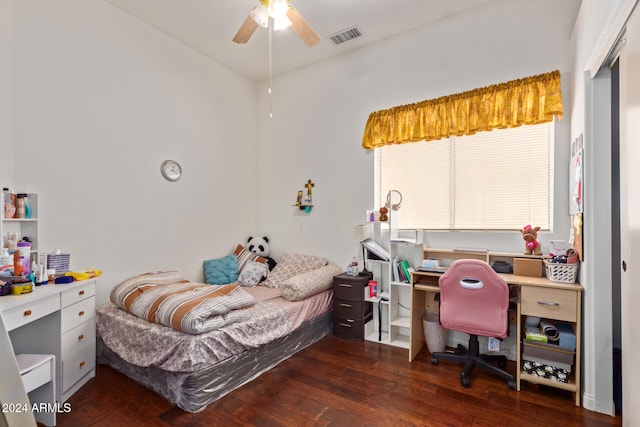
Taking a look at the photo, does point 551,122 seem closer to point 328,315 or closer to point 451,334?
point 451,334

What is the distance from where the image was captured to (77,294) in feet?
7.57

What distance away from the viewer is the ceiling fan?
2152 mm

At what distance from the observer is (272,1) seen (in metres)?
2.12

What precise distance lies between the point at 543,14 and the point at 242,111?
348 centimetres

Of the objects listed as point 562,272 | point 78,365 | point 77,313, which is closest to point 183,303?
point 77,313

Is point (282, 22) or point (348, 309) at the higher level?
point (282, 22)

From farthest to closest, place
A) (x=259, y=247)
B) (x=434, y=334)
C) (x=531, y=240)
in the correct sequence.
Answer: (x=259, y=247) → (x=434, y=334) → (x=531, y=240)

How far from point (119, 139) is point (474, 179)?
11.4ft

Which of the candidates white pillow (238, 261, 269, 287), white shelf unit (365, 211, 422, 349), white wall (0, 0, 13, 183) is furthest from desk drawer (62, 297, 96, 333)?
white shelf unit (365, 211, 422, 349)

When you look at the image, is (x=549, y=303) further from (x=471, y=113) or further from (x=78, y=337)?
(x=78, y=337)

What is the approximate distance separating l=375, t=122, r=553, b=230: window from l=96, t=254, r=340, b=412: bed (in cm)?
148

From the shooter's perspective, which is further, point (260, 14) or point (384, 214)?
point (384, 214)

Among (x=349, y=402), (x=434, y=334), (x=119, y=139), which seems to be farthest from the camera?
(x=119, y=139)

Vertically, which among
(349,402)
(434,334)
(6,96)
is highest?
(6,96)
